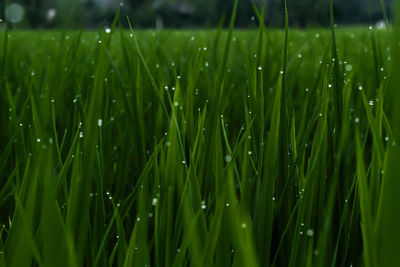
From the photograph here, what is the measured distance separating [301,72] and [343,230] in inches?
37.6

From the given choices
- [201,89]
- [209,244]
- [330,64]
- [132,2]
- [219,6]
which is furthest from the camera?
[132,2]

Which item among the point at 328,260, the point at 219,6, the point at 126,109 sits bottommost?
the point at 328,260

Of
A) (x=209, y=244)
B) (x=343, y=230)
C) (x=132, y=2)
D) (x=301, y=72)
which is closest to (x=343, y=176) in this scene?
(x=343, y=230)

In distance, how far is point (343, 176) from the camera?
609mm

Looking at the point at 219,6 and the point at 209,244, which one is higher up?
the point at 219,6

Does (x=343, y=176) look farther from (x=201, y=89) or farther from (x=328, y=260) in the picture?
(x=201, y=89)

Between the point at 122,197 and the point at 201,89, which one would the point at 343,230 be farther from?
the point at 201,89

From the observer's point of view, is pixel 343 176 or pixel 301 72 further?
pixel 301 72

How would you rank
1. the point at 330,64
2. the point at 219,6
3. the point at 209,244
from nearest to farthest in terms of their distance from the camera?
the point at 209,244 < the point at 330,64 < the point at 219,6

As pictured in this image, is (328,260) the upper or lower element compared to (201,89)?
lower

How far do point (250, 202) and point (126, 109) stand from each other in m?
0.30

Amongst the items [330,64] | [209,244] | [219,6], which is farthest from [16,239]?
[219,6]

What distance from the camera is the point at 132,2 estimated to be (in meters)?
29.7

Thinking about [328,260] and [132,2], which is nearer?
[328,260]
